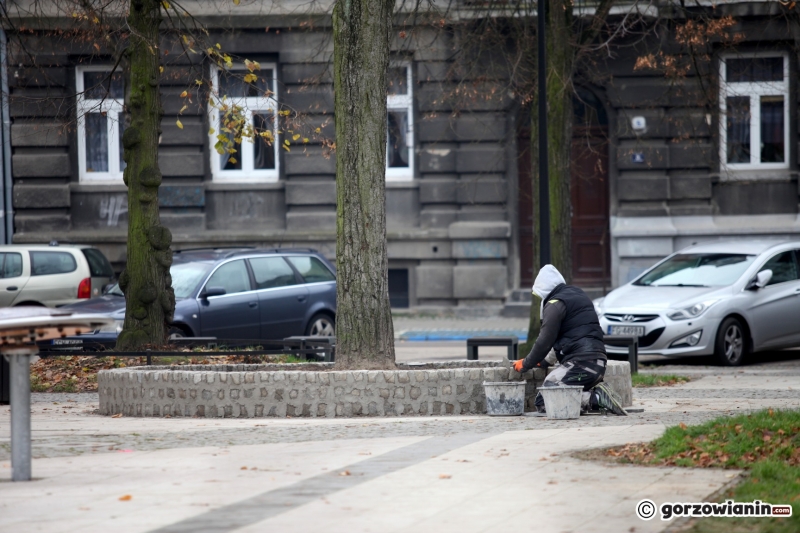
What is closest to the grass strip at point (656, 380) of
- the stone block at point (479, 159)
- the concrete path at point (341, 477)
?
the concrete path at point (341, 477)

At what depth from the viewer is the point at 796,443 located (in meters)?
7.46

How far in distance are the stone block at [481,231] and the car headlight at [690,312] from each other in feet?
26.7

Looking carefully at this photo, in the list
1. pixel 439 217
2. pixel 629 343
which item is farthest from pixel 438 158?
pixel 629 343

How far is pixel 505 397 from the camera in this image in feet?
33.1

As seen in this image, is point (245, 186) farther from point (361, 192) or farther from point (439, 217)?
point (361, 192)

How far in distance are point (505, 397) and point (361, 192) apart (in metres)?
2.34

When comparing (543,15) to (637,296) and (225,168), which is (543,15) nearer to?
(637,296)

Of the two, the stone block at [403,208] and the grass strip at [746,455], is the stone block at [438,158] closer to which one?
the stone block at [403,208]

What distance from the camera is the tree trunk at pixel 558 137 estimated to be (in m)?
15.7

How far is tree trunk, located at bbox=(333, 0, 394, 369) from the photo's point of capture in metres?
10.8

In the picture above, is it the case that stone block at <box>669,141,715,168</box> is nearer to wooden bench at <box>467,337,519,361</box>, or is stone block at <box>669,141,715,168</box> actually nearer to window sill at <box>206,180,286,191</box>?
window sill at <box>206,180,286,191</box>

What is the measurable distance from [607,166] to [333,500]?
18.9 metres

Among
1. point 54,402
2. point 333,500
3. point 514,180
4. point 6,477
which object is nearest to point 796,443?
point 333,500

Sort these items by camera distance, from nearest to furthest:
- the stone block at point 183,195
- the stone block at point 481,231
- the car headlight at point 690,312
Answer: the car headlight at point 690,312 < the stone block at point 481,231 < the stone block at point 183,195
